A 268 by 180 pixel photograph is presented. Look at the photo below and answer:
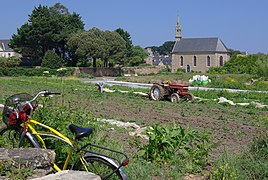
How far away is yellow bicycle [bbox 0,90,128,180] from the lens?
152 inches

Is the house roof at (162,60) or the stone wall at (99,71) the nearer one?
the stone wall at (99,71)

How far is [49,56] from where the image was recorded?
51906 mm

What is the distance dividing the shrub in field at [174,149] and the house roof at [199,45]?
65106mm

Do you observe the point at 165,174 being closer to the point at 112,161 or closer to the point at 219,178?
the point at 219,178

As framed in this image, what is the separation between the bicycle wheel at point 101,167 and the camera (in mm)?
3810

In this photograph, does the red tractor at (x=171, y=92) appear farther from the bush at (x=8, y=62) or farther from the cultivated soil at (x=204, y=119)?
the bush at (x=8, y=62)

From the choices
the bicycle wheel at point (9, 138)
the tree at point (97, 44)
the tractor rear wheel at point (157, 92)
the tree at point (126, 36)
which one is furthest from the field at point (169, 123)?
the tree at point (126, 36)

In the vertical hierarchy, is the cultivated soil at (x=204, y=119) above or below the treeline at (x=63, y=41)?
below

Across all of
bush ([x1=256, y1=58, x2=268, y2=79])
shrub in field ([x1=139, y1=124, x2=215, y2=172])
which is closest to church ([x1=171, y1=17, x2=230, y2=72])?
bush ([x1=256, y1=58, x2=268, y2=79])

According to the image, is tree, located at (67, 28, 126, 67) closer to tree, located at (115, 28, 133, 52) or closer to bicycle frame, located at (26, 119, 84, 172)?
tree, located at (115, 28, 133, 52)

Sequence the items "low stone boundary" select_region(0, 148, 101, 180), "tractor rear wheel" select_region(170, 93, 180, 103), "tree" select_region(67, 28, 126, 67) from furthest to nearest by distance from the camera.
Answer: "tree" select_region(67, 28, 126, 67) < "tractor rear wheel" select_region(170, 93, 180, 103) < "low stone boundary" select_region(0, 148, 101, 180)

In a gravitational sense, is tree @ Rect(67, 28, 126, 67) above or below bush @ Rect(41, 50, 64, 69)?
above

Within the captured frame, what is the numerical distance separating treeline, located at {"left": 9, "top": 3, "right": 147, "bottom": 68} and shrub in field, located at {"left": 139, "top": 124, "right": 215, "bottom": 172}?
4417cm

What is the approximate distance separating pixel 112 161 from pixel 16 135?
1.73 m
